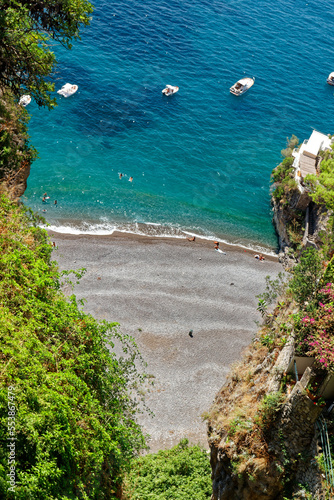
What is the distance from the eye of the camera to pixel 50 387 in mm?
10727

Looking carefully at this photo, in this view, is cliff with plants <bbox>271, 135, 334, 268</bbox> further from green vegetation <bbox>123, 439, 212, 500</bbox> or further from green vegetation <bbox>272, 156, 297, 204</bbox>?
green vegetation <bbox>123, 439, 212, 500</bbox>

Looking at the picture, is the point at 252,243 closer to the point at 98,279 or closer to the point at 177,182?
the point at 177,182

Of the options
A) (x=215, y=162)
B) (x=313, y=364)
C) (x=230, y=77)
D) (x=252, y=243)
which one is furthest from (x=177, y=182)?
(x=313, y=364)

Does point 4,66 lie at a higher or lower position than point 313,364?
higher

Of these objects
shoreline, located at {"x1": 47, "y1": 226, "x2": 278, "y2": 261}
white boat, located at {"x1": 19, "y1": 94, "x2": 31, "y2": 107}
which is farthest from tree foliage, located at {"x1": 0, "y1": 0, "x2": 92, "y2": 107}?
white boat, located at {"x1": 19, "y1": 94, "x2": 31, "y2": 107}

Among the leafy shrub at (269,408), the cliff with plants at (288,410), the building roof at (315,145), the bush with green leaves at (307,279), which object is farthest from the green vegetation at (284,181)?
the leafy shrub at (269,408)

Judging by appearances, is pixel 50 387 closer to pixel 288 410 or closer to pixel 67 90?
pixel 288 410

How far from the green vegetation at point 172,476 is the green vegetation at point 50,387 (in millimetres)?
5402

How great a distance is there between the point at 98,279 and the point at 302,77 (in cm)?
5474

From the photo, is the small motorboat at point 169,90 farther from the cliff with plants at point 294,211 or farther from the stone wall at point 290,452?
the stone wall at point 290,452

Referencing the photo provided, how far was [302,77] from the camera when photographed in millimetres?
64375

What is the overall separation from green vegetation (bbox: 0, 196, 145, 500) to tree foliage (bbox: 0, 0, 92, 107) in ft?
22.4

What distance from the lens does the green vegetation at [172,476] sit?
17.7 m

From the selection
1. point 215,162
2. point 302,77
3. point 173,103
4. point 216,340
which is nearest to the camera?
point 216,340
